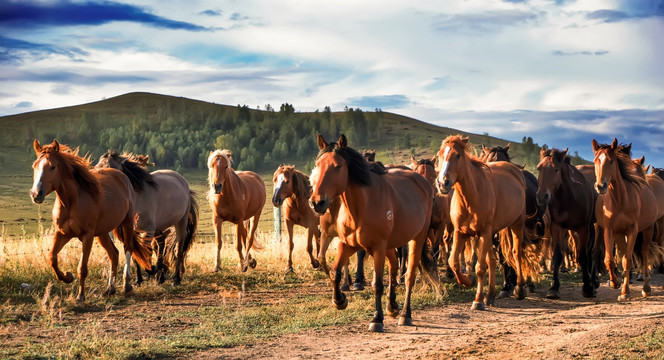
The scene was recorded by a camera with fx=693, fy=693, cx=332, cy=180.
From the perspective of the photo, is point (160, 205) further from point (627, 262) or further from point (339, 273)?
point (627, 262)

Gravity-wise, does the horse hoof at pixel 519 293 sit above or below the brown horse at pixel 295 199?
below

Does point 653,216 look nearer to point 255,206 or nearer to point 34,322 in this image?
point 255,206

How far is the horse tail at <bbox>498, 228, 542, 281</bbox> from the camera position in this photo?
1198 cm

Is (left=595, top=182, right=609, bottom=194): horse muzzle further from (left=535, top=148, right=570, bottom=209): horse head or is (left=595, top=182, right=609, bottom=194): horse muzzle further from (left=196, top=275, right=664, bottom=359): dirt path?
(left=196, top=275, right=664, bottom=359): dirt path

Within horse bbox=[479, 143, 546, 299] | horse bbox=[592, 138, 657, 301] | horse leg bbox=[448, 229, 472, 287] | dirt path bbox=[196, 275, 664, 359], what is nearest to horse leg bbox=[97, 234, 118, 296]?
dirt path bbox=[196, 275, 664, 359]

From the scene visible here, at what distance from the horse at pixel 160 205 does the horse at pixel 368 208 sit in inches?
213

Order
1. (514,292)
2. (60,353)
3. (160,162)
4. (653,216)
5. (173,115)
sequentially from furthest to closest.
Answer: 1. (173,115)
2. (160,162)
3. (653,216)
4. (514,292)
5. (60,353)

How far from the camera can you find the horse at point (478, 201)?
10.2 m

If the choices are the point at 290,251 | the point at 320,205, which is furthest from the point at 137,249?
the point at 320,205

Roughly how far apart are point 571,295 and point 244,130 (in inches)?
3574

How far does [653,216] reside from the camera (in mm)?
13086

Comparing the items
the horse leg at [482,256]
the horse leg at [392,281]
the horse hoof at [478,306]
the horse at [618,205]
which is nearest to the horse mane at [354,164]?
the horse leg at [392,281]

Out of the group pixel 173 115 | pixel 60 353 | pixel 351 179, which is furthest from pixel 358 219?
pixel 173 115

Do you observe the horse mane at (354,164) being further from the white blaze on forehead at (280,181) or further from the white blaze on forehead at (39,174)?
the white blaze on forehead at (280,181)
